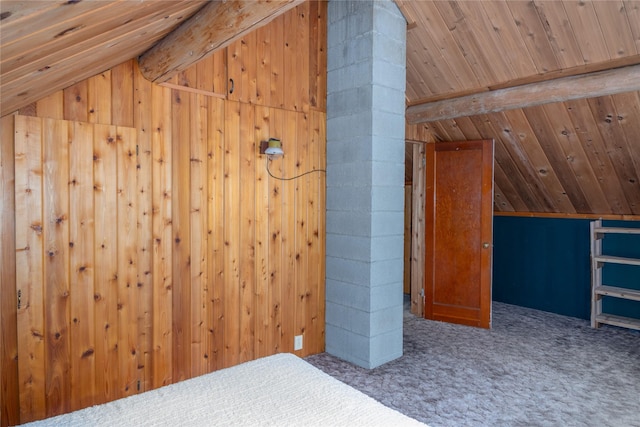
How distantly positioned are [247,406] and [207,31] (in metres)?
1.70

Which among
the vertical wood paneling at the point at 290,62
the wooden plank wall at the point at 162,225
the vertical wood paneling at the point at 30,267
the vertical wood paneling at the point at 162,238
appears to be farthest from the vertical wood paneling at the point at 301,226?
the vertical wood paneling at the point at 30,267

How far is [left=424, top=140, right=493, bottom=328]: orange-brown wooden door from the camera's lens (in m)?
4.52

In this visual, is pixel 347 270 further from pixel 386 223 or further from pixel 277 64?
pixel 277 64

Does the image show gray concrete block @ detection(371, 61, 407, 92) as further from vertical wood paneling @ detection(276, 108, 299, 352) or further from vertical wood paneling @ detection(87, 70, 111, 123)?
vertical wood paneling @ detection(87, 70, 111, 123)

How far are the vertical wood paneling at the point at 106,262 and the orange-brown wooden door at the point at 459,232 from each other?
3.36 metres

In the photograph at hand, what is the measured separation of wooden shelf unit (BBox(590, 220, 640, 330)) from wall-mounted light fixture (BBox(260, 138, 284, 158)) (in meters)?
3.50

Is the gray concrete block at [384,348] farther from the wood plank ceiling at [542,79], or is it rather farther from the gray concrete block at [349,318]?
the wood plank ceiling at [542,79]

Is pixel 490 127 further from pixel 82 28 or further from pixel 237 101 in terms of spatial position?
pixel 82 28

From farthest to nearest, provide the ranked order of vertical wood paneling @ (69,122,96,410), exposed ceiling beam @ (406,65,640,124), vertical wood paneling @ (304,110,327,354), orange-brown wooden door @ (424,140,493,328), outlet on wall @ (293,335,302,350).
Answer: orange-brown wooden door @ (424,140,493,328), vertical wood paneling @ (304,110,327,354), outlet on wall @ (293,335,302,350), exposed ceiling beam @ (406,65,640,124), vertical wood paneling @ (69,122,96,410)

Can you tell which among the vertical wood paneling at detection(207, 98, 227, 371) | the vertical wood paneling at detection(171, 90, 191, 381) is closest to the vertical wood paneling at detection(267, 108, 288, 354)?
the vertical wood paneling at detection(207, 98, 227, 371)

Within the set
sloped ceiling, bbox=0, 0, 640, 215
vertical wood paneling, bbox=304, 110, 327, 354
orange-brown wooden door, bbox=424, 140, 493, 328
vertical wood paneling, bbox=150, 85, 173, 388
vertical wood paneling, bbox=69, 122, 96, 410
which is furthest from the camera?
orange-brown wooden door, bbox=424, 140, 493, 328

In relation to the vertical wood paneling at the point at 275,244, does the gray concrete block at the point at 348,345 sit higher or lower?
lower

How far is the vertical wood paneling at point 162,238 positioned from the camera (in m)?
2.81

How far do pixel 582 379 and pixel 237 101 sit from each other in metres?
3.27
